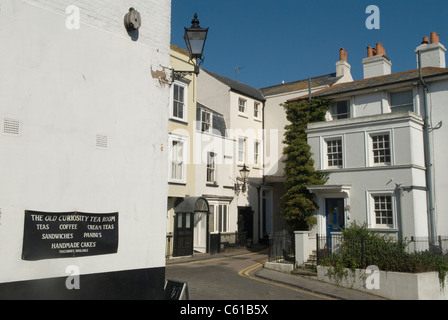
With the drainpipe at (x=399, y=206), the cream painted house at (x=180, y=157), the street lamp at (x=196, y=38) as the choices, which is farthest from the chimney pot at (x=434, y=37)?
the street lamp at (x=196, y=38)

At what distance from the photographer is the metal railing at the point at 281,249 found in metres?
17.7

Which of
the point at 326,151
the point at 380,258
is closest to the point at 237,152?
the point at 326,151

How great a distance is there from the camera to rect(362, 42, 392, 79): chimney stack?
24578 mm

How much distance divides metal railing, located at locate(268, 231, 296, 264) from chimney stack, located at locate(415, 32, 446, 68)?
1223cm

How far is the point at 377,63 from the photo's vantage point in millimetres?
24641

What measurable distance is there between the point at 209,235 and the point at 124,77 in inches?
572

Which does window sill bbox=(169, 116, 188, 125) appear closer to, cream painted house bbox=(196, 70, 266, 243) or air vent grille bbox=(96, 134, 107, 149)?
cream painted house bbox=(196, 70, 266, 243)

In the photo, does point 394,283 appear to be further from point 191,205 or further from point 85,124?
point 85,124

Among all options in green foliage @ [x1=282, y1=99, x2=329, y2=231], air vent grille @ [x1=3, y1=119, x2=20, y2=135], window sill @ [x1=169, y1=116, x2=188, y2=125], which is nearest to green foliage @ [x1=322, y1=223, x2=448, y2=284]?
green foliage @ [x1=282, y1=99, x2=329, y2=231]

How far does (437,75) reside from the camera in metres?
18.5

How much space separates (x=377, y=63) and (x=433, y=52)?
133 inches

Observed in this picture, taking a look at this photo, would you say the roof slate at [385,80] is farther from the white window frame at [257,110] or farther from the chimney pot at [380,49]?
the white window frame at [257,110]

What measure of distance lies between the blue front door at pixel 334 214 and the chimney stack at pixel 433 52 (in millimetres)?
9456
